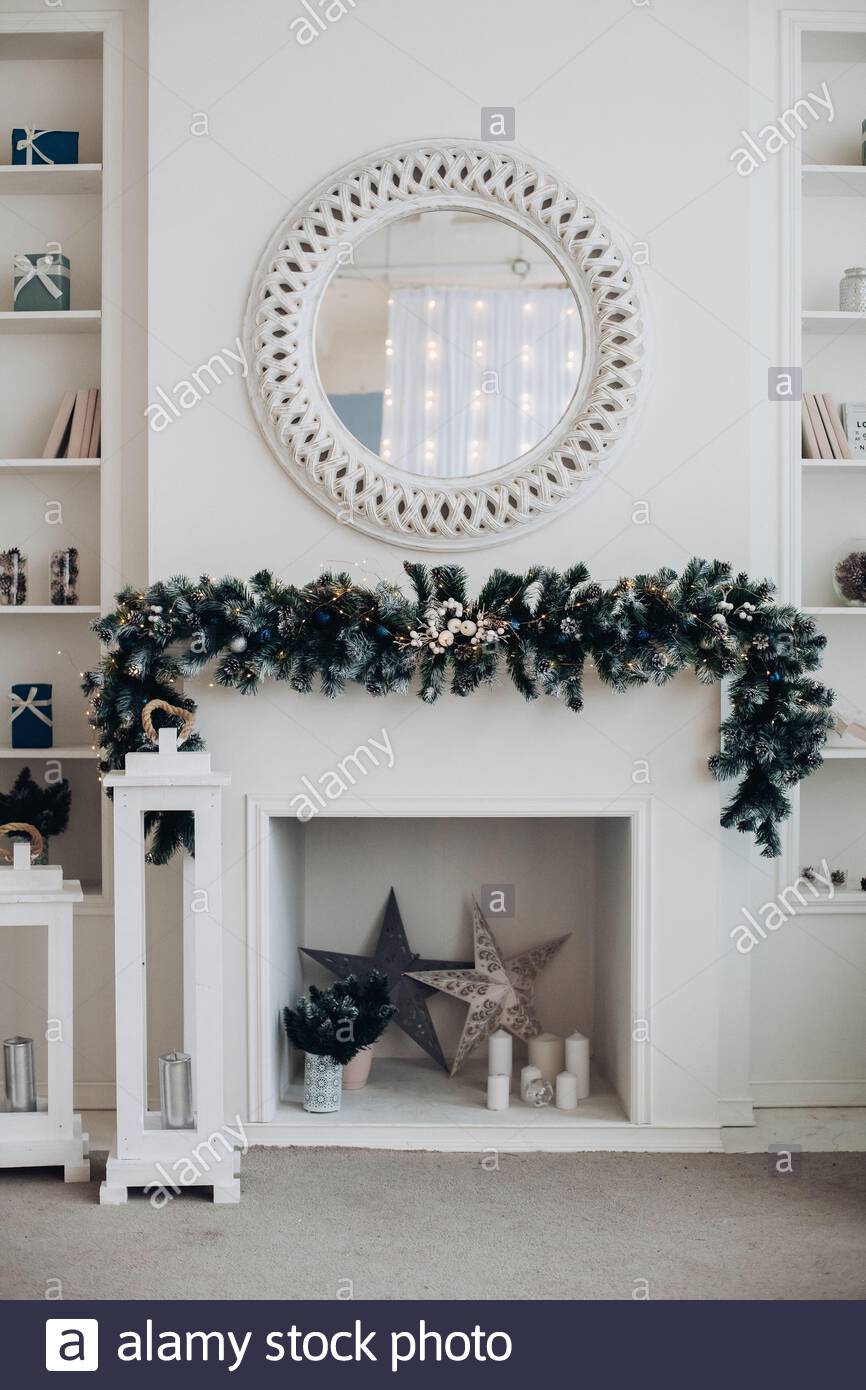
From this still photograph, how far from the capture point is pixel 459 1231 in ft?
8.00

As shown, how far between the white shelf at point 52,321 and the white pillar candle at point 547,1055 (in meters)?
2.23

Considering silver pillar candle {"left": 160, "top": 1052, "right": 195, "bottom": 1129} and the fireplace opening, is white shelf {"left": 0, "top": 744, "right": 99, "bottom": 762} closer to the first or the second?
the fireplace opening

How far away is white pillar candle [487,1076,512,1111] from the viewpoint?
10.1 feet

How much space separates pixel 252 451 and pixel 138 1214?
5.65 ft

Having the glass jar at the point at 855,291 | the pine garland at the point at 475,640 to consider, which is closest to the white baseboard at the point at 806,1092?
the pine garland at the point at 475,640

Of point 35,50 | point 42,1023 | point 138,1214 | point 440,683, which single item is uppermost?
point 35,50

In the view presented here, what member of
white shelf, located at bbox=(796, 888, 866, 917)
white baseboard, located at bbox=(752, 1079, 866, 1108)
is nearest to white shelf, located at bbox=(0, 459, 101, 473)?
white shelf, located at bbox=(796, 888, 866, 917)

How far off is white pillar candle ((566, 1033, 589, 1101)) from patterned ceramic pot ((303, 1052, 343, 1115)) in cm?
60

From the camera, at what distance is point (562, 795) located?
9.61 ft

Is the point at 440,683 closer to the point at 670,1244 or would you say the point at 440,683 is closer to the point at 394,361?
the point at 394,361

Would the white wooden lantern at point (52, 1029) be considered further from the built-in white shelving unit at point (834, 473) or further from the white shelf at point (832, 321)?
the white shelf at point (832, 321)

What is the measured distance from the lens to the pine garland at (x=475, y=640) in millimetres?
2754
